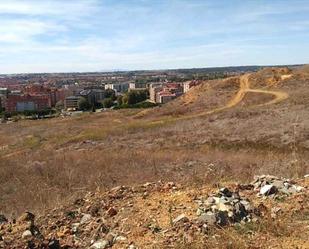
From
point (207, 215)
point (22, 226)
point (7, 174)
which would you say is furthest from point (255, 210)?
point (7, 174)

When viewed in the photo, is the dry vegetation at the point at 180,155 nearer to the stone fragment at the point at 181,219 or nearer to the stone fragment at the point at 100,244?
the stone fragment at the point at 181,219

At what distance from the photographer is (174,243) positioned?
195 inches

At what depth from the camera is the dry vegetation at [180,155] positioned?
29.3ft

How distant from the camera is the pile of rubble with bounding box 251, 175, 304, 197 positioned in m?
6.48

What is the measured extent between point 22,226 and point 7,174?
35.6ft

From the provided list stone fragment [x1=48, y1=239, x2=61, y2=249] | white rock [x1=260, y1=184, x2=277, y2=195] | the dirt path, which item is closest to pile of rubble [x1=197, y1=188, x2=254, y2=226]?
white rock [x1=260, y1=184, x2=277, y2=195]

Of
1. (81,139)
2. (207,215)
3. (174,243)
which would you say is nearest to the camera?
(174,243)

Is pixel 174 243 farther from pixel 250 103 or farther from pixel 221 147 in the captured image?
pixel 250 103

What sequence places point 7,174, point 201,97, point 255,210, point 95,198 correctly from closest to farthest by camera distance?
point 255,210 → point 95,198 → point 7,174 → point 201,97

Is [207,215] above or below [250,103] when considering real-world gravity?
above

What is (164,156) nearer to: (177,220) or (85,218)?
(85,218)

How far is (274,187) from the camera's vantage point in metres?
6.57

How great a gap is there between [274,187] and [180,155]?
1292 cm

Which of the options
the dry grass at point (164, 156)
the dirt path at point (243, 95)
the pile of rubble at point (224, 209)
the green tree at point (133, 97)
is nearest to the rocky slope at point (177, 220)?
the pile of rubble at point (224, 209)
